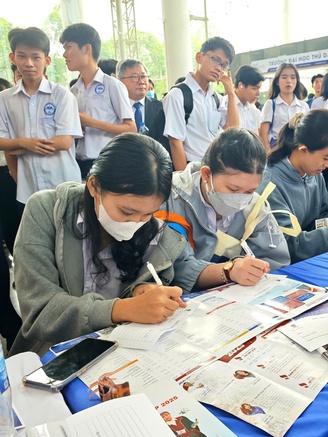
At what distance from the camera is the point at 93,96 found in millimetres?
2258

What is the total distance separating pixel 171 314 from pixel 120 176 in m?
0.37

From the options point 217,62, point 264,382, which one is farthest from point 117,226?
point 217,62

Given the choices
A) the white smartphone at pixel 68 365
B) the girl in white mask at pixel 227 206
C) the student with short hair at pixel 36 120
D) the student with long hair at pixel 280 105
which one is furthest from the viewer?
the student with long hair at pixel 280 105

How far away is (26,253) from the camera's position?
1083 mm

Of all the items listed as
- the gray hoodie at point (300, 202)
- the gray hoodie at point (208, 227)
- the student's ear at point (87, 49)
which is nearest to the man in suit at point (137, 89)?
the student's ear at point (87, 49)

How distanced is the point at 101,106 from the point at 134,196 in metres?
1.38

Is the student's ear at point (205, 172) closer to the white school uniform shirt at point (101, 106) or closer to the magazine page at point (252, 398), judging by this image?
the magazine page at point (252, 398)

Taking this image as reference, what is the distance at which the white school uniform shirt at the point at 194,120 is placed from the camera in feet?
7.78

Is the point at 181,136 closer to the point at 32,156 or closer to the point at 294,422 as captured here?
the point at 32,156

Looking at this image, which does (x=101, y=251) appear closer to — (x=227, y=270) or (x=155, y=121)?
(x=227, y=270)

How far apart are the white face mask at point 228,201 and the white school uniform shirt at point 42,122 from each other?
0.92m

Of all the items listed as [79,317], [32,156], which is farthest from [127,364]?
[32,156]

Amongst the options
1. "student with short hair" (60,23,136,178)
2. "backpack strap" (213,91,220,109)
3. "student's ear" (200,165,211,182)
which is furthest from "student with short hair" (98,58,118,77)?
"student's ear" (200,165,211,182)

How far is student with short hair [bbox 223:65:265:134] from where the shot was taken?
10.8 feet
